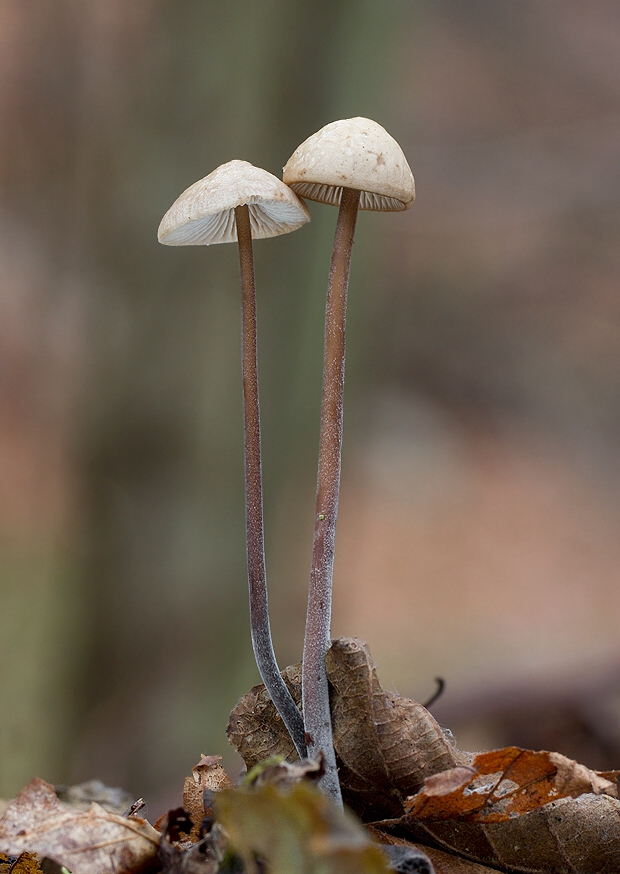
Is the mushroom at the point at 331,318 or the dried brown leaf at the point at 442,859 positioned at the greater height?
the mushroom at the point at 331,318

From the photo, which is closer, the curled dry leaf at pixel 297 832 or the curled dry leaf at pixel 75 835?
the curled dry leaf at pixel 297 832

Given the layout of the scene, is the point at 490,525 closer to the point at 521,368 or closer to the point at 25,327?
the point at 521,368

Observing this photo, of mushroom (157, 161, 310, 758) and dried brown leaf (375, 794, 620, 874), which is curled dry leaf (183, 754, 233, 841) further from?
dried brown leaf (375, 794, 620, 874)

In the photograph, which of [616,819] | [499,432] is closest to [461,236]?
[499,432]

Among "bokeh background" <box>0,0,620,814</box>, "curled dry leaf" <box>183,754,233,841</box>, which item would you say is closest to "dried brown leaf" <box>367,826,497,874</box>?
"curled dry leaf" <box>183,754,233,841</box>

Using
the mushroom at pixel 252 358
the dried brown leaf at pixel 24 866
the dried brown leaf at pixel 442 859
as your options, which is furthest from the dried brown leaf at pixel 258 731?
the dried brown leaf at pixel 24 866

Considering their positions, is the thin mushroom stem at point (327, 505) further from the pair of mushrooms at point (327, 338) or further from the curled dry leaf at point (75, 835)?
the curled dry leaf at point (75, 835)

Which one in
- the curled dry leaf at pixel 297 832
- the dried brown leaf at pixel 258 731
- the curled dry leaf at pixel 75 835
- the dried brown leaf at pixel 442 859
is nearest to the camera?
the curled dry leaf at pixel 297 832
